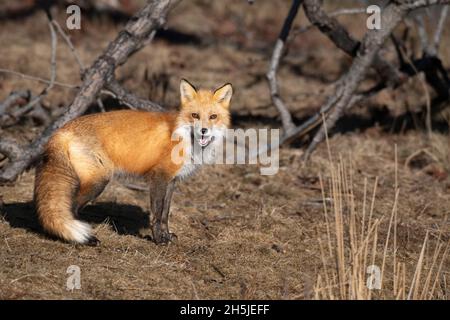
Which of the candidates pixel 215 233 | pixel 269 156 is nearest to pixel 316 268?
pixel 215 233

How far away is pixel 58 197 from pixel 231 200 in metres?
2.96

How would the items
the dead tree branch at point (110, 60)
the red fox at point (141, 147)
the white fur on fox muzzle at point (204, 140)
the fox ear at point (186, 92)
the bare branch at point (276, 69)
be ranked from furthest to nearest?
the bare branch at point (276, 69)
the dead tree branch at point (110, 60)
the fox ear at point (186, 92)
the white fur on fox muzzle at point (204, 140)
the red fox at point (141, 147)

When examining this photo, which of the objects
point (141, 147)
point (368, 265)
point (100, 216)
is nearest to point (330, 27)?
point (141, 147)

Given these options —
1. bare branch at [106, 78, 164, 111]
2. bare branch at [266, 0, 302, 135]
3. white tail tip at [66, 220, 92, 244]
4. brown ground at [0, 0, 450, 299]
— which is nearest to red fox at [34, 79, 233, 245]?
white tail tip at [66, 220, 92, 244]

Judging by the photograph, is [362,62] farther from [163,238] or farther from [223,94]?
[163,238]

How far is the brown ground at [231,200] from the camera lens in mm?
5438

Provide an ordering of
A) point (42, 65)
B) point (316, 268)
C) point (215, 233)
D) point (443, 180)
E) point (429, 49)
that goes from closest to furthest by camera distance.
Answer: point (316, 268), point (215, 233), point (443, 180), point (429, 49), point (42, 65)

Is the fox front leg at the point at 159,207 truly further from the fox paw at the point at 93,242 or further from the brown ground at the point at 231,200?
the fox paw at the point at 93,242

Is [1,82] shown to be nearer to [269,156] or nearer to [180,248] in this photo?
[269,156]

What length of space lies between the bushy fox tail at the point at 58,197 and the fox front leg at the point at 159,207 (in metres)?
0.67

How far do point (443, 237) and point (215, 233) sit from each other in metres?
2.68

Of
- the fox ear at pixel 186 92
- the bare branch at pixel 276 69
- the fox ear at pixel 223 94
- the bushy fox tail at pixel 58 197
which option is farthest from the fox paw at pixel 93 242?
the bare branch at pixel 276 69

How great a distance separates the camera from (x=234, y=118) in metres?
11.0

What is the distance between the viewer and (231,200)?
26.5ft
